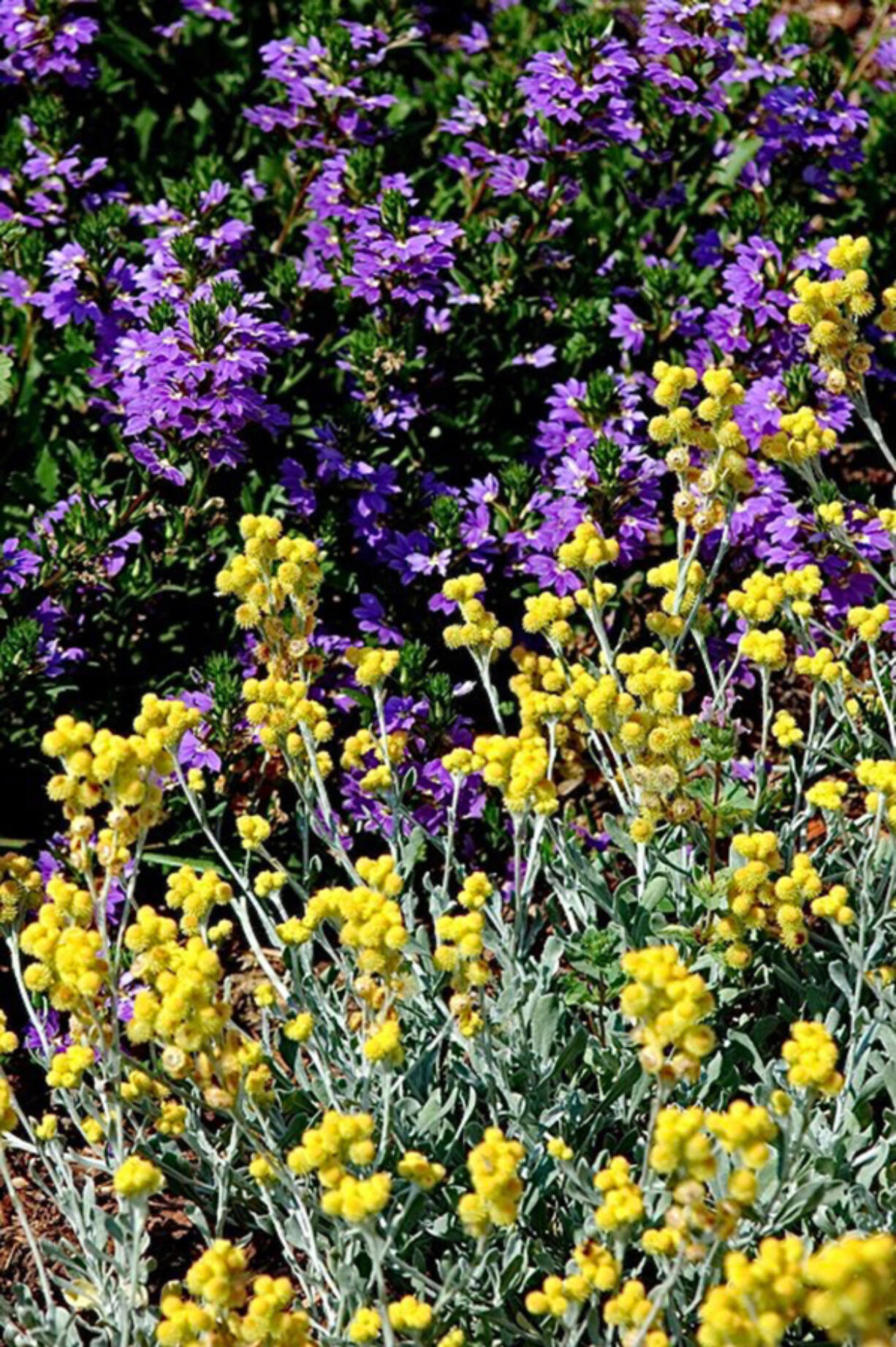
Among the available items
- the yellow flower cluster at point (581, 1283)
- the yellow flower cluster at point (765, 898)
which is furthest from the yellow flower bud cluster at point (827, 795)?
the yellow flower cluster at point (581, 1283)

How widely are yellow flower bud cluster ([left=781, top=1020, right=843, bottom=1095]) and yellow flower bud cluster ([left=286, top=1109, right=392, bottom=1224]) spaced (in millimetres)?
576

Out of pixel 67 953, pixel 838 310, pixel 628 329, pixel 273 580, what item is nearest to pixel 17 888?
pixel 67 953

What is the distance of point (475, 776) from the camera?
414cm

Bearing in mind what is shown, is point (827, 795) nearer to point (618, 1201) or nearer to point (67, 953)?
point (618, 1201)

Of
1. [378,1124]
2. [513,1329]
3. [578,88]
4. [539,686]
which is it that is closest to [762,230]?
[578,88]

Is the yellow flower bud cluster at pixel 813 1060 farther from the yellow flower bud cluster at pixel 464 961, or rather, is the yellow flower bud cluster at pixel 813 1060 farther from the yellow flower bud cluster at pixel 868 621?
the yellow flower bud cluster at pixel 868 621

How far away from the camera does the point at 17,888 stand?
118 inches

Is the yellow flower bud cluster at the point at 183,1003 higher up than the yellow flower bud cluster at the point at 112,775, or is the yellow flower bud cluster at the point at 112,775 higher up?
the yellow flower bud cluster at the point at 112,775

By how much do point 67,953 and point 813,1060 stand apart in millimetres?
1067

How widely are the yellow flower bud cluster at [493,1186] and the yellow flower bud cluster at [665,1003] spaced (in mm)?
229

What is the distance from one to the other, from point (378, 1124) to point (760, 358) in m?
2.43

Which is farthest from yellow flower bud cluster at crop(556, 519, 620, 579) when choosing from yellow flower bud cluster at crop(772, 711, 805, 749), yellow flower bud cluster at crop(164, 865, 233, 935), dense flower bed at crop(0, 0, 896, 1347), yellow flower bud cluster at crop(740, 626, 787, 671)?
yellow flower bud cluster at crop(164, 865, 233, 935)

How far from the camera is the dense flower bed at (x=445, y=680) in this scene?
8.84 feet

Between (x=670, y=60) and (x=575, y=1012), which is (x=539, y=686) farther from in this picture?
(x=670, y=60)
